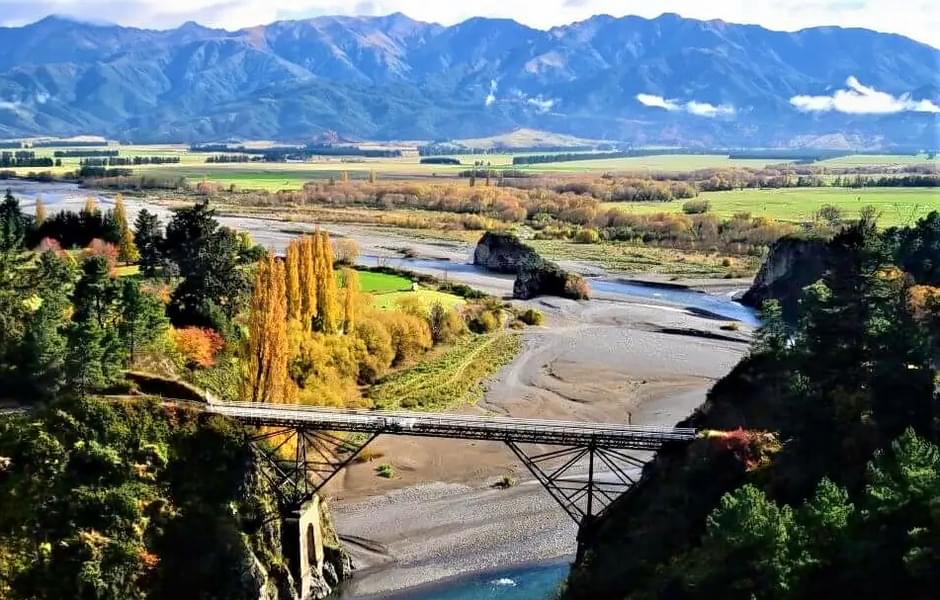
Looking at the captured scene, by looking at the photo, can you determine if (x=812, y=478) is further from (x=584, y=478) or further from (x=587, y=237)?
(x=587, y=237)

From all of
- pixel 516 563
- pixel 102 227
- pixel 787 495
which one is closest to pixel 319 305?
pixel 516 563

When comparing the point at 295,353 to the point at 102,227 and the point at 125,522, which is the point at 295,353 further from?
the point at 102,227

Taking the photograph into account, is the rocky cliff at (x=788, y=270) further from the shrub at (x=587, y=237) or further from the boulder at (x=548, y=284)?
the shrub at (x=587, y=237)

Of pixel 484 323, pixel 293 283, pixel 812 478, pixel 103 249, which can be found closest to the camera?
pixel 812 478

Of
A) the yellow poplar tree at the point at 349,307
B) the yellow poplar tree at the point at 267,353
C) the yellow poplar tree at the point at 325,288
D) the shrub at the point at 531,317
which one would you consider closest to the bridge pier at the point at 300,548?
the yellow poplar tree at the point at 267,353

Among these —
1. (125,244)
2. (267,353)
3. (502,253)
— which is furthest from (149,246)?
(502,253)

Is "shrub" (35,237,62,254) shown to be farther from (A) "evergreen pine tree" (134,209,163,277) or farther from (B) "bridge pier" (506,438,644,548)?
(B) "bridge pier" (506,438,644,548)

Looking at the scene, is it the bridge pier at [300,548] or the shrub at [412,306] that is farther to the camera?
the shrub at [412,306]
